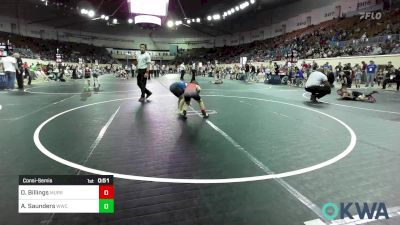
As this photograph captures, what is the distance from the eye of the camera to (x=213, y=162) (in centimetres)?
399

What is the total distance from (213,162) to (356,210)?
1.81 metres

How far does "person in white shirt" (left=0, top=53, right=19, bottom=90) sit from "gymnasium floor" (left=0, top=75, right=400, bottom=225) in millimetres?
8636

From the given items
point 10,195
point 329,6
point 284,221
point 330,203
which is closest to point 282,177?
point 330,203

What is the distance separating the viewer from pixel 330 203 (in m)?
2.82

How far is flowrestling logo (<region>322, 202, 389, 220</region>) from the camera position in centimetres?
260

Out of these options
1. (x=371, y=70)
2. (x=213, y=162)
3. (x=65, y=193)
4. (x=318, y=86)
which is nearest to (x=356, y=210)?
(x=213, y=162)

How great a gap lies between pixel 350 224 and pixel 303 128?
152 inches

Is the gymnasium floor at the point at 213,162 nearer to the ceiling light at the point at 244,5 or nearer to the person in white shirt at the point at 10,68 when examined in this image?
the person in white shirt at the point at 10,68

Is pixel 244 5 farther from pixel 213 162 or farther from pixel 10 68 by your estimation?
pixel 213 162

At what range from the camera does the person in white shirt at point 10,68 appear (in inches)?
563

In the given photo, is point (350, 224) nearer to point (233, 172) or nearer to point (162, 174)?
point (233, 172)
